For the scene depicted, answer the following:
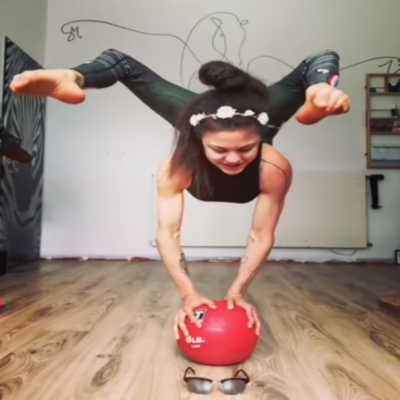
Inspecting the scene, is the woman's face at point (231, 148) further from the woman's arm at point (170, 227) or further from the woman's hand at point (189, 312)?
the woman's hand at point (189, 312)

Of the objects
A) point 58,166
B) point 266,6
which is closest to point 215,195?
point 58,166

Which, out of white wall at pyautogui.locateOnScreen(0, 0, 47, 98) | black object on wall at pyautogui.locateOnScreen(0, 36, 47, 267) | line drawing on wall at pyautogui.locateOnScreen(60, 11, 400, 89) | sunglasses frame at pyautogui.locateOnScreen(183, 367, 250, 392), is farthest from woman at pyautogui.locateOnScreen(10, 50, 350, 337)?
line drawing on wall at pyautogui.locateOnScreen(60, 11, 400, 89)

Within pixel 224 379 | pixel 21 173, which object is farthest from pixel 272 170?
pixel 21 173

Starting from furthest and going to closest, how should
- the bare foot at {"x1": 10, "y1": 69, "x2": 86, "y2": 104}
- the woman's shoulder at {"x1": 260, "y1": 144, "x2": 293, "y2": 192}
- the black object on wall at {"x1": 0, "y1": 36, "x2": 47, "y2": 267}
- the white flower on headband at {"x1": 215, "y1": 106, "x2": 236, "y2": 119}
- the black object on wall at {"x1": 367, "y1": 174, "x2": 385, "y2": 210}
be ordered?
the black object on wall at {"x1": 367, "y1": 174, "x2": 385, "y2": 210} → the black object on wall at {"x1": 0, "y1": 36, "x2": 47, "y2": 267} → the woman's shoulder at {"x1": 260, "y1": 144, "x2": 293, "y2": 192} → the white flower on headband at {"x1": 215, "y1": 106, "x2": 236, "y2": 119} → the bare foot at {"x1": 10, "y1": 69, "x2": 86, "y2": 104}

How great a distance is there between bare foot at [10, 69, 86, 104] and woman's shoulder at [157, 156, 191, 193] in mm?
304

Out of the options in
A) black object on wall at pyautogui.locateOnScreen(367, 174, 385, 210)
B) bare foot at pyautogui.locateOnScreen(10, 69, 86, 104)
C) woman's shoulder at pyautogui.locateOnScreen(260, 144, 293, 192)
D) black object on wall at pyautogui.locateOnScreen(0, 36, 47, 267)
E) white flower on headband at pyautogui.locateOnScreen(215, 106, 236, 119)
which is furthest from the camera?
black object on wall at pyautogui.locateOnScreen(367, 174, 385, 210)

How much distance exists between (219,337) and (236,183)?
385mm

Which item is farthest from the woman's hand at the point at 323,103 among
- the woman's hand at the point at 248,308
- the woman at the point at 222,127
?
the woman's hand at the point at 248,308

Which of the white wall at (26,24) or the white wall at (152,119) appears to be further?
the white wall at (152,119)

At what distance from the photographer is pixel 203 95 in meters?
1.08

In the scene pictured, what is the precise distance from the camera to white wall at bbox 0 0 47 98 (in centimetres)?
296

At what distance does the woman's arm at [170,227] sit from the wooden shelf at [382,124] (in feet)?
9.39

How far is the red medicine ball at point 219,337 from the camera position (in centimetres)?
103

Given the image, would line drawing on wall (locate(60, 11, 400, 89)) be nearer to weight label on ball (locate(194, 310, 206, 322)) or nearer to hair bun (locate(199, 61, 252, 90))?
hair bun (locate(199, 61, 252, 90))
